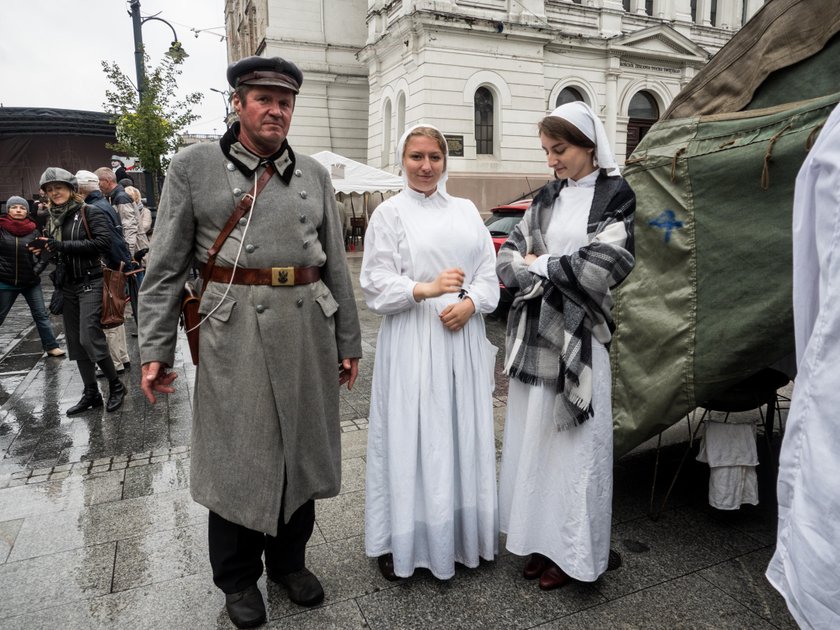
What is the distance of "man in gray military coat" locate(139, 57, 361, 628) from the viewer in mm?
2316

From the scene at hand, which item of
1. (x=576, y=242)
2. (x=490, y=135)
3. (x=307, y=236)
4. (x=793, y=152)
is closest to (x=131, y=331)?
(x=307, y=236)

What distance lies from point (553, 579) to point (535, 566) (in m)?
0.11

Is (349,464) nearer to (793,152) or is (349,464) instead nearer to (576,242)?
(576,242)

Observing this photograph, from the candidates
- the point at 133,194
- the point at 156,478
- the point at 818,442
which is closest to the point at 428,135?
the point at 818,442

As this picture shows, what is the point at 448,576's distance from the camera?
2.63 meters

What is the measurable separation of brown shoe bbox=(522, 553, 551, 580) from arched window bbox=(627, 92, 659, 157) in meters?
21.0

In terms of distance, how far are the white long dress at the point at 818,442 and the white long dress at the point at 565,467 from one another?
1394 millimetres

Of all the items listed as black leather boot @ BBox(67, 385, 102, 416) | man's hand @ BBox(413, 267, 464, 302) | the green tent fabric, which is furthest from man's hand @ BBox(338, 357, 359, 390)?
black leather boot @ BBox(67, 385, 102, 416)

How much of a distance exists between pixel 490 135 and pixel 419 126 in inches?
676

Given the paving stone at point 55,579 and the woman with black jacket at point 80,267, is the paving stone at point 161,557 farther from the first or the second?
the woman with black jacket at point 80,267

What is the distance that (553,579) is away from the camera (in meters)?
2.62

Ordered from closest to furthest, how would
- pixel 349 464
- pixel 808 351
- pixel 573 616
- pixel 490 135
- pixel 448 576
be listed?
1. pixel 808 351
2. pixel 573 616
3. pixel 448 576
4. pixel 349 464
5. pixel 490 135

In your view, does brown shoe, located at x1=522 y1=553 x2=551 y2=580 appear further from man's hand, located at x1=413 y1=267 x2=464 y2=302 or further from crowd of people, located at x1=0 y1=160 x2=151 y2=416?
crowd of people, located at x1=0 y1=160 x2=151 y2=416

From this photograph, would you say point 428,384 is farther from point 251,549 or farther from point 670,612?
point 670,612
